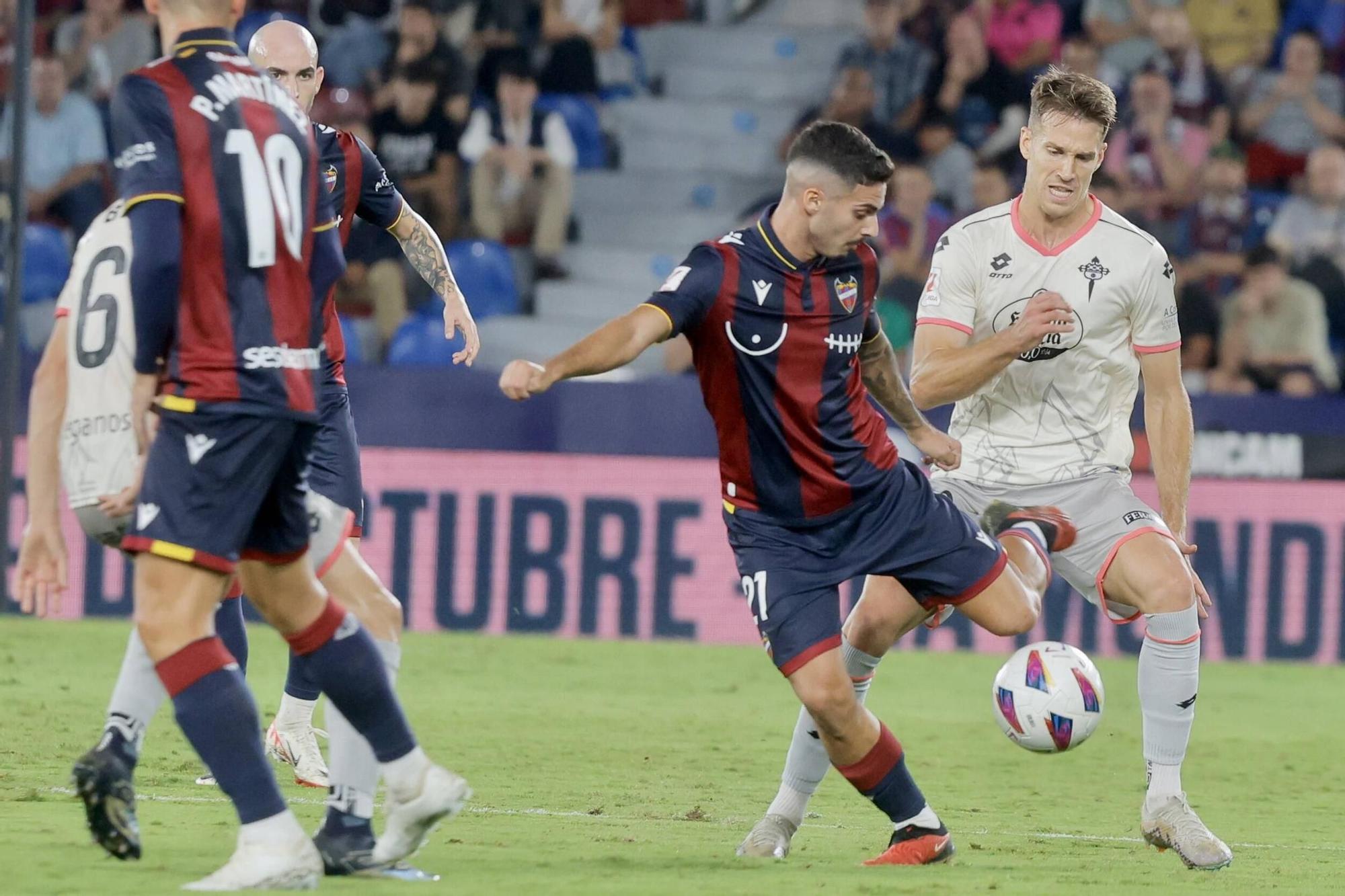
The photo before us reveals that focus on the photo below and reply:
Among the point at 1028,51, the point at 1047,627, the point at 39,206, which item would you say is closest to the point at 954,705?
the point at 1047,627

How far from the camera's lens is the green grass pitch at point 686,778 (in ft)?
17.0

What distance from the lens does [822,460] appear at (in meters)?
5.62

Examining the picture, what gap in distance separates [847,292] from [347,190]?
1847 mm

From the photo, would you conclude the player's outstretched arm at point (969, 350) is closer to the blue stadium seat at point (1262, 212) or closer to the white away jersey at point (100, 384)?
the white away jersey at point (100, 384)

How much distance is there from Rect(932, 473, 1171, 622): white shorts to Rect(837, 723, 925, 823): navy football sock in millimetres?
1044

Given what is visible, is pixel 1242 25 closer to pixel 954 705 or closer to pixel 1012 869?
pixel 954 705

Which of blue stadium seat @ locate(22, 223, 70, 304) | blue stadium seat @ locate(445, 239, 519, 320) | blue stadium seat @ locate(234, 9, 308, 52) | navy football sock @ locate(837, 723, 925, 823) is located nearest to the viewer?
navy football sock @ locate(837, 723, 925, 823)

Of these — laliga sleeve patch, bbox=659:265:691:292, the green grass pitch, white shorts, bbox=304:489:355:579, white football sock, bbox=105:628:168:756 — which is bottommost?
the green grass pitch

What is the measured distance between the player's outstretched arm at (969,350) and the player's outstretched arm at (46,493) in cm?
258

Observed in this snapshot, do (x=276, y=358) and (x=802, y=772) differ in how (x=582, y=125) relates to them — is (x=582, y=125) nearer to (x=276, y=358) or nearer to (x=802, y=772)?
(x=802, y=772)

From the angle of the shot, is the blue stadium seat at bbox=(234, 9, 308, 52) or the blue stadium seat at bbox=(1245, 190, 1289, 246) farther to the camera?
the blue stadium seat at bbox=(234, 9, 308, 52)

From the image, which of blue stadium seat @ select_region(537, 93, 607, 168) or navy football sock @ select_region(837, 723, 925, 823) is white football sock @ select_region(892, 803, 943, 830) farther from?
blue stadium seat @ select_region(537, 93, 607, 168)

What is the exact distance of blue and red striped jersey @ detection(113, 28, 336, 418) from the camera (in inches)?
173

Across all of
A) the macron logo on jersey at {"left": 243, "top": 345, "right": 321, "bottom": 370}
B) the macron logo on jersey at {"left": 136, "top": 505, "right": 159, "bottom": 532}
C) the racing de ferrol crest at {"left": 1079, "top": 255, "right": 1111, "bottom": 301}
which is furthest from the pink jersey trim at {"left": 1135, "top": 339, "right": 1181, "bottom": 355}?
the macron logo on jersey at {"left": 136, "top": 505, "right": 159, "bottom": 532}
